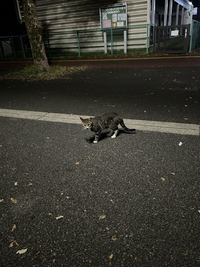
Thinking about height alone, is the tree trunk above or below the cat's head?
above

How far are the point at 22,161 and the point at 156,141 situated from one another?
2327mm

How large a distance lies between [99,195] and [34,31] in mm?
9585

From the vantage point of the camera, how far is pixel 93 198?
2561mm

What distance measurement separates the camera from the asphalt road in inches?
76.6

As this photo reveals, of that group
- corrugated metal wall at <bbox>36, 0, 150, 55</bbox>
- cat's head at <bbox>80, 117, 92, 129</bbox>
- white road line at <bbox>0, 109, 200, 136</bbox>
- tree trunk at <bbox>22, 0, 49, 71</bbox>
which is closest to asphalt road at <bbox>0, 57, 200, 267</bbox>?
white road line at <bbox>0, 109, 200, 136</bbox>

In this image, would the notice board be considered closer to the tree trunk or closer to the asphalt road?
the tree trunk

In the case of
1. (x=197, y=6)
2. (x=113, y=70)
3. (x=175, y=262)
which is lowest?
(x=175, y=262)

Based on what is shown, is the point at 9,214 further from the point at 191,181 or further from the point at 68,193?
the point at 191,181

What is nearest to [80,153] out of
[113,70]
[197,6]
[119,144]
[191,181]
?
[119,144]

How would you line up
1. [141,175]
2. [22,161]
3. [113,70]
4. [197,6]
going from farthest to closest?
[197,6], [113,70], [22,161], [141,175]

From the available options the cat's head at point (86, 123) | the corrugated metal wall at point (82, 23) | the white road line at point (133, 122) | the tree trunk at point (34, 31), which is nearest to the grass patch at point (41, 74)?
the tree trunk at point (34, 31)

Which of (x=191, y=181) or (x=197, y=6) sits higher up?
(x=197, y=6)

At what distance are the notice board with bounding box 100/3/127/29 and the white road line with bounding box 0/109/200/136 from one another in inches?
459

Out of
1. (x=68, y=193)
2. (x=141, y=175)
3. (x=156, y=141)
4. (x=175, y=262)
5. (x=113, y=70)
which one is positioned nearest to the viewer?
(x=175, y=262)
